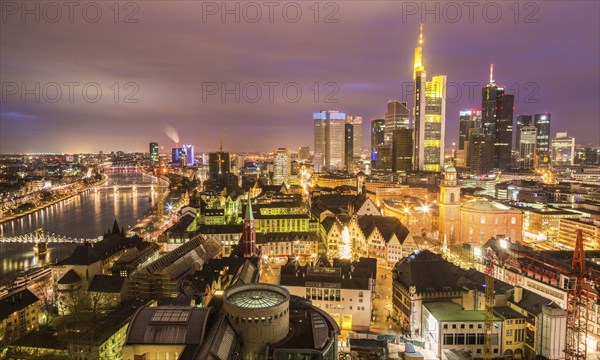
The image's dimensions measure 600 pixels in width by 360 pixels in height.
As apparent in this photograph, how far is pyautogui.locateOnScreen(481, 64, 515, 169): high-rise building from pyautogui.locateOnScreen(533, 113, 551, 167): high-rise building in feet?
32.4

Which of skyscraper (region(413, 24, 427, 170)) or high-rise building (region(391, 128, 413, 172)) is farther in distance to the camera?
high-rise building (region(391, 128, 413, 172))

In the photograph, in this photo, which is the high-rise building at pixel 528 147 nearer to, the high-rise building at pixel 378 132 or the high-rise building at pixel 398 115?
the high-rise building at pixel 398 115

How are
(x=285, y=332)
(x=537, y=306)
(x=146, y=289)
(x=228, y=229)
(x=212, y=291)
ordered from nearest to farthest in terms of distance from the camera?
(x=285, y=332), (x=537, y=306), (x=212, y=291), (x=146, y=289), (x=228, y=229)

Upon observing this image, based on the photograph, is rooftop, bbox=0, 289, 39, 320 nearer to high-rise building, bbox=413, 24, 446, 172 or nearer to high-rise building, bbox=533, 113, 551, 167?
high-rise building, bbox=413, 24, 446, 172

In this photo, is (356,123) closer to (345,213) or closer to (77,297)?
(345,213)

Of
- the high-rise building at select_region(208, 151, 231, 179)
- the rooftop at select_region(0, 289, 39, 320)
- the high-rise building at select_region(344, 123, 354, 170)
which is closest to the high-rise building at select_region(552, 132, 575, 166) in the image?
the high-rise building at select_region(344, 123, 354, 170)

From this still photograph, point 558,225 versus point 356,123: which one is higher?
point 356,123

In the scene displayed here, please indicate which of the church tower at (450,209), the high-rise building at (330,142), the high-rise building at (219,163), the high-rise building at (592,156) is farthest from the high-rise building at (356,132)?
the church tower at (450,209)

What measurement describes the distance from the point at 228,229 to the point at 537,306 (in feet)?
93.6

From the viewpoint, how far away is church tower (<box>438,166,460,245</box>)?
40188 mm

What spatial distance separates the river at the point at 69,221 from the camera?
135 ft

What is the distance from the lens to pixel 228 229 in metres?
40.2

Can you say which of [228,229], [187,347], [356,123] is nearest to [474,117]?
[356,123]

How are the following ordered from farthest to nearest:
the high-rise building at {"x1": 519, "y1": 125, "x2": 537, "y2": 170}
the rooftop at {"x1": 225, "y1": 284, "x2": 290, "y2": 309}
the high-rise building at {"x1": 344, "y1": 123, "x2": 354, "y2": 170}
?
1. the high-rise building at {"x1": 344, "y1": 123, "x2": 354, "y2": 170}
2. the high-rise building at {"x1": 519, "y1": 125, "x2": 537, "y2": 170}
3. the rooftop at {"x1": 225, "y1": 284, "x2": 290, "y2": 309}
